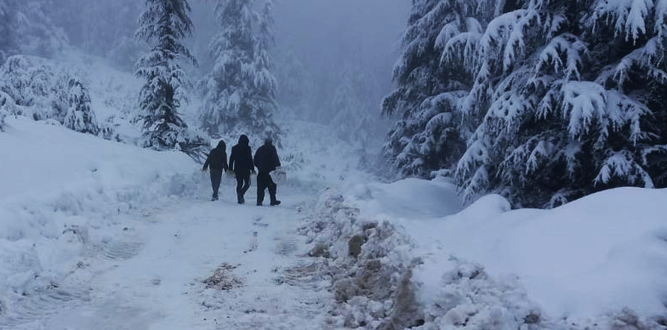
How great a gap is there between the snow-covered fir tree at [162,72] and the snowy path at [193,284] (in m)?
9.48

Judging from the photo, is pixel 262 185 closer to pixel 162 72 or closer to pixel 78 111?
pixel 162 72

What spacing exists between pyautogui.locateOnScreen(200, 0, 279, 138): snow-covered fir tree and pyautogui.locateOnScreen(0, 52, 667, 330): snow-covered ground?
17980 mm

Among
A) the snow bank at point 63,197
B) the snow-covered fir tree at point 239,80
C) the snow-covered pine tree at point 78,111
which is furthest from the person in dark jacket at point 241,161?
the snow-covered fir tree at point 239,80

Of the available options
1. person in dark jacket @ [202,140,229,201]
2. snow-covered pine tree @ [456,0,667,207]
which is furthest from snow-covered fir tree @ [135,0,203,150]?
snow-covered pine tree @ [456,0,667,207]

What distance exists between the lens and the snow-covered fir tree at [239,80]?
29.4 metres

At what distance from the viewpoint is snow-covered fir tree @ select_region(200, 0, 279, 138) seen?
29.4 meters

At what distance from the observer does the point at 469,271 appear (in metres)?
4.75

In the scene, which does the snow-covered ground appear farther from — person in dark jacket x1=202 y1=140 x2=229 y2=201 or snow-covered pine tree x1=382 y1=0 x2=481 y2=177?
snow-covered pine tree x1=382 y1=0 x2=481 y2=177

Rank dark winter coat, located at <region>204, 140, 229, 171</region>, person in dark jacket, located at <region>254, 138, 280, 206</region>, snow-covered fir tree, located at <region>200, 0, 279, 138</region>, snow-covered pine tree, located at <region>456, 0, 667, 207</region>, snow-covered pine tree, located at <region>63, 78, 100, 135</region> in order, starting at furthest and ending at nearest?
snow-covered fir tree, located at <region>200, 0, 279, 138</region> < snow-covered pine tree, located at <region>63, 78, 100, 135</region> < dark winter coat, located at <region>204, 140, 229, 171</region> < person in dark jacket, located at <region>254, 138, 280, 206</region> < snow-covered pine tree, located at <region>456, 0, 667, 207</region>

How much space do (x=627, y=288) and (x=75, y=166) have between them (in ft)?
35.0

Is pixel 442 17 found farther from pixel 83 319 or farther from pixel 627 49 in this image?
pixel 83 319

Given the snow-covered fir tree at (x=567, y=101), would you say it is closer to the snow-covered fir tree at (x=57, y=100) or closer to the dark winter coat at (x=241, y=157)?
the dark winter coat at (x=241, y=157)

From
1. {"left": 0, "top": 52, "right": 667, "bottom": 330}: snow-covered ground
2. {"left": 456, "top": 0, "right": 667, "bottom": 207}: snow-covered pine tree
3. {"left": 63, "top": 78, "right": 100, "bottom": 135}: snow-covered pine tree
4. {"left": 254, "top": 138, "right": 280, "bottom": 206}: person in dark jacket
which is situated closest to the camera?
{"left": 0, "top": 52, "right": 667, "bottom": 330}: snow-covered ground

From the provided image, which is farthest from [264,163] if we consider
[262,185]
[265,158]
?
[262,185]
